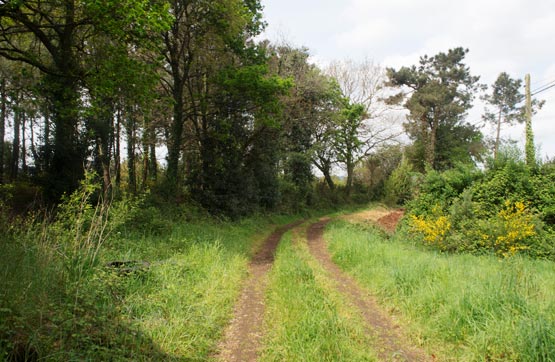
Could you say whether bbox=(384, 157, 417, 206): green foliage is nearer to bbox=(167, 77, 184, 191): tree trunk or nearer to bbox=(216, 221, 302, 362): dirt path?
bbox=(167, 77, 184, 191): tree trunk

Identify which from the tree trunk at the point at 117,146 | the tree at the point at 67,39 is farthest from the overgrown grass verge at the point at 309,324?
the tree trunk at the point at 117,146

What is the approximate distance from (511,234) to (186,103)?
15.4 m

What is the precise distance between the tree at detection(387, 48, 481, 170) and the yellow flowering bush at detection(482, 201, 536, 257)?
24022 millimetres

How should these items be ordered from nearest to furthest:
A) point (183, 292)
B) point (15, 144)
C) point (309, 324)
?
point (309, 324) < point (183, 292) < point (15, 144)

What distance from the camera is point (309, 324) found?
4.34m

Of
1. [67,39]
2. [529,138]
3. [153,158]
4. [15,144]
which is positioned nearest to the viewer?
[67,39]

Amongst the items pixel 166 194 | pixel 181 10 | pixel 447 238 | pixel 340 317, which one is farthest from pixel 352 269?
pixel 181 10

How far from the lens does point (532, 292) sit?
14.3 ft

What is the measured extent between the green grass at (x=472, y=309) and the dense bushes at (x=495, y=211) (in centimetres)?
397

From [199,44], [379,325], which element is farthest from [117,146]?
[379,325]

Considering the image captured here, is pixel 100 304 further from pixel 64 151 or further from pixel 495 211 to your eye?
pixel 495 211

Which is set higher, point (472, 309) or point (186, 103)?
point (186, 103)

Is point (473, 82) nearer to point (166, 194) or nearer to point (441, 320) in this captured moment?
point (166, 194)

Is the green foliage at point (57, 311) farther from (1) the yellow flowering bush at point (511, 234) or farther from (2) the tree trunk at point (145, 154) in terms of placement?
(2) the tree trunk at point (145, 154)
